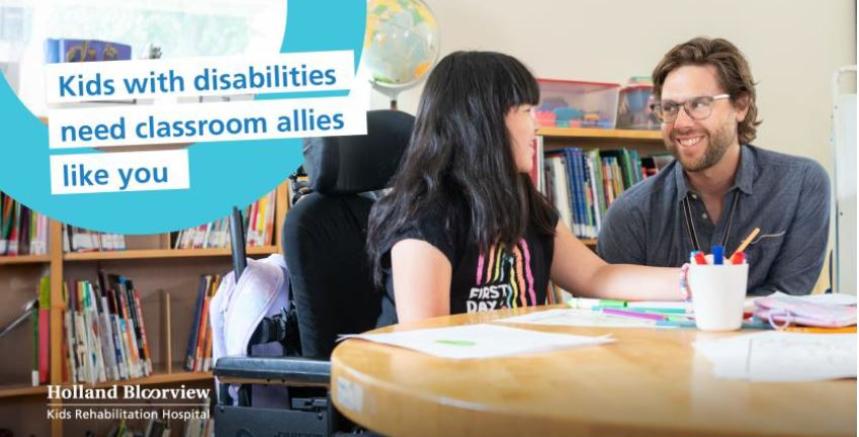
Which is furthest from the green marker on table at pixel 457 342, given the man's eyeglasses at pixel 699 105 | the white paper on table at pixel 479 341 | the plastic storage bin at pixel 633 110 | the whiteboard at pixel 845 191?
the plastic storage bin at pixel 633 110

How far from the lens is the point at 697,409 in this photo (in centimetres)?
61

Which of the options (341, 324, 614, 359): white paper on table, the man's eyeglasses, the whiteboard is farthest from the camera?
the whiteboard

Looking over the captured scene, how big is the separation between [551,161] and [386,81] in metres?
0.58

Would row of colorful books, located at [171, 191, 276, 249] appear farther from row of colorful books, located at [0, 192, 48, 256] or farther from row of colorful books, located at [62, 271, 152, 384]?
row of colorful books, located at [0, 192, 48, 256]

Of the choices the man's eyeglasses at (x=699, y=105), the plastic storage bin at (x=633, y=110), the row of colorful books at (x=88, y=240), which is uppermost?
the plastic storage bin at (x=633, y=110)

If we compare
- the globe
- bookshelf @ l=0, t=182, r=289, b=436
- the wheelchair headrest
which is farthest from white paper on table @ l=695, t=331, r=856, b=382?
bookshelf @ l=0, t=182, r=289, b=436

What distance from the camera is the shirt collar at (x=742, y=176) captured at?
2.10 m

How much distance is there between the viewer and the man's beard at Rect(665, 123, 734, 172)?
212 cm

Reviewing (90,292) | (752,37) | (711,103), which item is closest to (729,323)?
(711,103)

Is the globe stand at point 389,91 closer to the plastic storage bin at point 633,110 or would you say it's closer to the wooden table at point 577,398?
the plastic storage bin at point 633,110

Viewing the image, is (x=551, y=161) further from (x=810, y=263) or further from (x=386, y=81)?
(x=810, y=263)

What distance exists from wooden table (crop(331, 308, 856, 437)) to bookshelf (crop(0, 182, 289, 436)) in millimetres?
2165

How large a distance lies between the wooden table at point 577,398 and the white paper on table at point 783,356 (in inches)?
0.6

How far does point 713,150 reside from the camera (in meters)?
2.12
